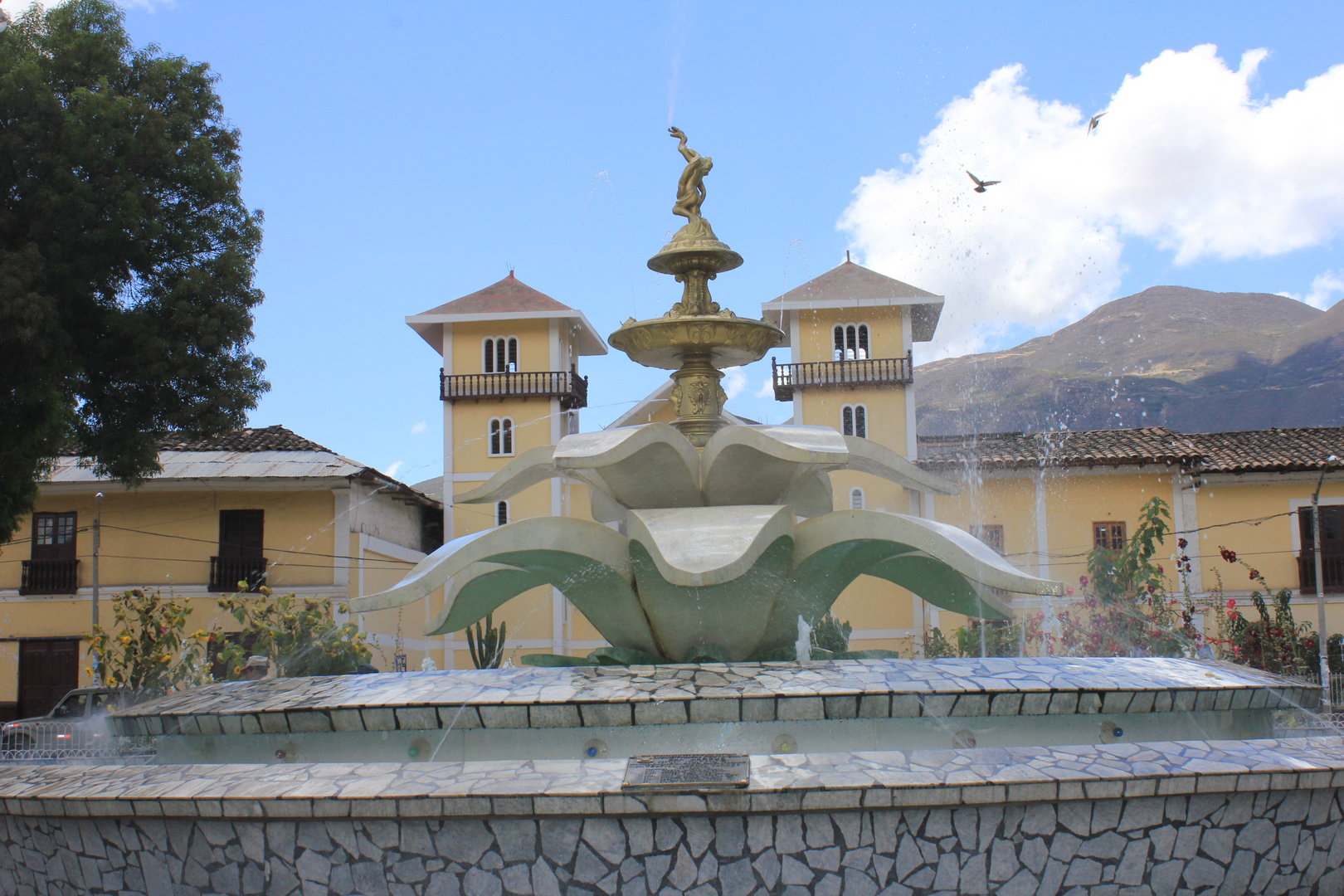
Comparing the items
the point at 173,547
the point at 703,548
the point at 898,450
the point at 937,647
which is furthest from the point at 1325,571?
the point at 173,547

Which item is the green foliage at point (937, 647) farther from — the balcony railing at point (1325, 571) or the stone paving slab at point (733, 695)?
the stone paving slab at point (733, 695)

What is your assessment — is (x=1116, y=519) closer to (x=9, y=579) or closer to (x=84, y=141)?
(x=84, y=141)

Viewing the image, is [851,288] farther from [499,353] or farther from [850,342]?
[499,353]

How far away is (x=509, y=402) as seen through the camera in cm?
3009

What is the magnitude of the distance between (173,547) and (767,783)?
75.9 feet

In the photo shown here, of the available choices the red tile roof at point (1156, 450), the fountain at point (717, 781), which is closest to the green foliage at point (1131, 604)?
the fountain at point (717, 781)

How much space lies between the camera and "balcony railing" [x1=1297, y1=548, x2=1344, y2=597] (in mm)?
23500

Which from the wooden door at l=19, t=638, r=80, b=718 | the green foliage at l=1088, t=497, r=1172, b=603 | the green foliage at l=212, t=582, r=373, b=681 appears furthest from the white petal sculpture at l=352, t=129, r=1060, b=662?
the wooden door at l=19, t=638, r=80, b=718

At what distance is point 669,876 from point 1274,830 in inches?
94.3

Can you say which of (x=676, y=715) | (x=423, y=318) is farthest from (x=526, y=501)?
(x=676, y=715)

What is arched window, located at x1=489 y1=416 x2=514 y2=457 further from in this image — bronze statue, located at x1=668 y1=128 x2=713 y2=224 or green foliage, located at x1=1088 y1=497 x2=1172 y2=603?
bronze statue, located at x1=668 y1=128 x2=713 y2=224

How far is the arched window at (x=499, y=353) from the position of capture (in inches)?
1196

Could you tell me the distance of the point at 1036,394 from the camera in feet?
227

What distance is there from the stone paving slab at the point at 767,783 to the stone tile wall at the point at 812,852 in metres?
0.08
